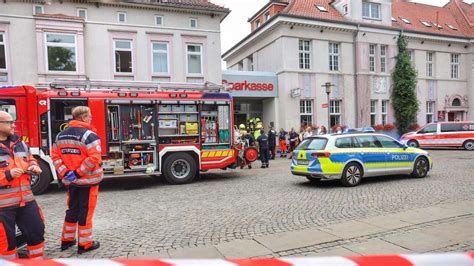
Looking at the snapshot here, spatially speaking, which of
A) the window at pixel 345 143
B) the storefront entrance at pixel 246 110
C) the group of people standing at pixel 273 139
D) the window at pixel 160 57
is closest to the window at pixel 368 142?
the window at pixel 345 143

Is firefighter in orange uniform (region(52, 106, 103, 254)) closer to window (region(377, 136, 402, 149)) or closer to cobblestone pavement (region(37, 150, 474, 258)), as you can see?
cobblestone pavement (region(37, 150, 474, 258))

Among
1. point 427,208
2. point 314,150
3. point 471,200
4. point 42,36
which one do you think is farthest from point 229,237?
point 42,36

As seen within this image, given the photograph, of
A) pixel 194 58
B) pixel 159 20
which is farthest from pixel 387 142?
pixel 159 20

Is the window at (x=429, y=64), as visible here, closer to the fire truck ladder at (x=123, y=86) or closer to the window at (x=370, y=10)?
the window at (x=370, y=10)

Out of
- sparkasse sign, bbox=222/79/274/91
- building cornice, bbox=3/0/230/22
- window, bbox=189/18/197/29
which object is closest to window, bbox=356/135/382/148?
sparkasse sign, bbox=222/79/274/91

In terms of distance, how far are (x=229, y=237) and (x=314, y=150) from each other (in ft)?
15.0

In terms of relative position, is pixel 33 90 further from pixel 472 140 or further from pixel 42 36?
pixel 472 140

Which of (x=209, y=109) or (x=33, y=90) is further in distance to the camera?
(x=209, y=109)

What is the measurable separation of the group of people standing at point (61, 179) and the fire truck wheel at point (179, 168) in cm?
485

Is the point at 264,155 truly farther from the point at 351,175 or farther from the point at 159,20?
the point at 159,20

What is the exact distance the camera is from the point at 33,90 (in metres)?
8.28

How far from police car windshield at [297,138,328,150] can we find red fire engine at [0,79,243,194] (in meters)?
2.39

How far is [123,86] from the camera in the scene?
31.0 feet

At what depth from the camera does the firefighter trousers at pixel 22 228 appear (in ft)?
10.8
